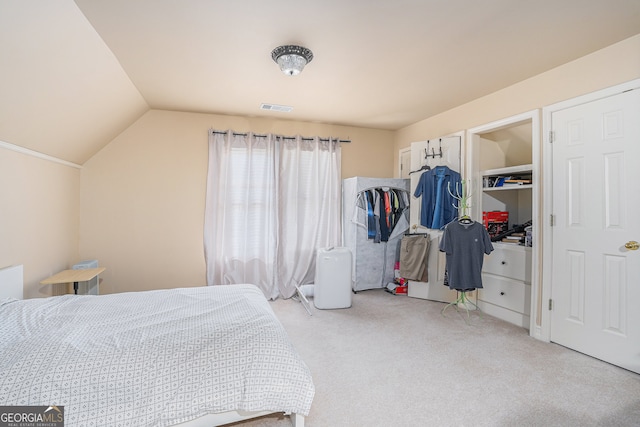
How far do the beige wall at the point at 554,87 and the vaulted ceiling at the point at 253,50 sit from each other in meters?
0.09

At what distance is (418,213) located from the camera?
424 cm

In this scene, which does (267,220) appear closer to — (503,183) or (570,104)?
(503,183)

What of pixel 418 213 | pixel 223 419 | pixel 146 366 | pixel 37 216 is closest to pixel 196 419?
pixel 223 419

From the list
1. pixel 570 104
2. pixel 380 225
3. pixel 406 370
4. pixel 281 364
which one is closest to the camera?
pixel 281 364

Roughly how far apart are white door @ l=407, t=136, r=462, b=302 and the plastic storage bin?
3.54 ft

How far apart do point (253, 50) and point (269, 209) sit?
218 centimetres

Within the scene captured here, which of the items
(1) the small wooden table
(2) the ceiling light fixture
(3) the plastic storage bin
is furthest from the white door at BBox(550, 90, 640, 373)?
(1) the small wooden table

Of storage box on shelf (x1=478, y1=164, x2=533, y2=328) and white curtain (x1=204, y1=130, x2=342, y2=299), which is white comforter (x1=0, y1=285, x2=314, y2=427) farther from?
storage box on shelf (x1=478, y1=164, x2=533, y2=328)

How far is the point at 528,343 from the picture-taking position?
2.78m

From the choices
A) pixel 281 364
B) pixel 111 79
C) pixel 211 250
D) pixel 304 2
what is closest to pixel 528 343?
pixel 281 364

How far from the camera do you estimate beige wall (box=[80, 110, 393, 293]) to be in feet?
12.3

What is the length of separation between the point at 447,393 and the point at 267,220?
2.93 metres

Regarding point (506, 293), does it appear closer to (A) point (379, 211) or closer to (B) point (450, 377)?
(B) point (450, 377)

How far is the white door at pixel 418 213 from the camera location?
3.87 meters
